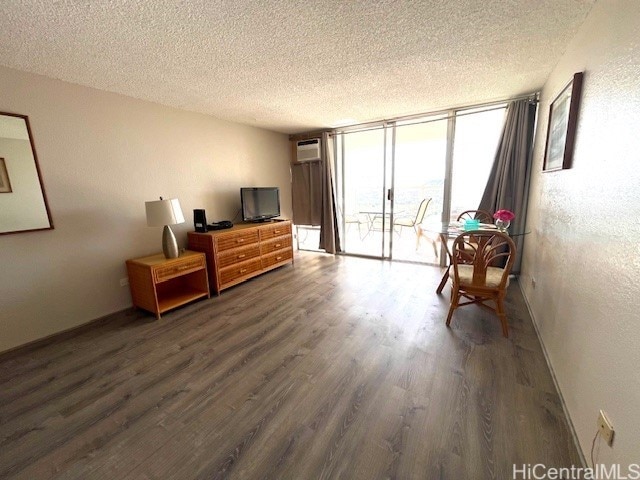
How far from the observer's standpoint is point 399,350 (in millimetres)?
2000

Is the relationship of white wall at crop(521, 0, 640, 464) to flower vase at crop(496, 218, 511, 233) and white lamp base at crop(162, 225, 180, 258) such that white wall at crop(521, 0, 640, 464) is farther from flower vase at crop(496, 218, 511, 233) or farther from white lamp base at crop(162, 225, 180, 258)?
white lamp base at crop(162, 225, 180, 258)

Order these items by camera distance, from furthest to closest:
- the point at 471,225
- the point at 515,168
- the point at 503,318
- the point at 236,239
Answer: the point at 236,239
the point at 515,168
the point at 471,225
the point at 503,318

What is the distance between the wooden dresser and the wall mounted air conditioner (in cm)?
135

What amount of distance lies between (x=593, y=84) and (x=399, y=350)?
200cm

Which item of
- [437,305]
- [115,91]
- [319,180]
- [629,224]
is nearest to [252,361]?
[437,305]

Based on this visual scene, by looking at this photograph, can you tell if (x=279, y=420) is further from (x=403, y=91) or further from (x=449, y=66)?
(x=403, y=91)

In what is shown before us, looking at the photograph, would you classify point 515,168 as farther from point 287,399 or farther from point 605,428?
point 287,399

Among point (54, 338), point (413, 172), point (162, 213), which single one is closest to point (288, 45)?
point (162, 213)

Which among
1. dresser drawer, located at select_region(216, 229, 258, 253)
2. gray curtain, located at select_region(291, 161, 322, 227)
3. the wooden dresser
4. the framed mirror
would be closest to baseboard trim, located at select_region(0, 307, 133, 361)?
the framed mirror

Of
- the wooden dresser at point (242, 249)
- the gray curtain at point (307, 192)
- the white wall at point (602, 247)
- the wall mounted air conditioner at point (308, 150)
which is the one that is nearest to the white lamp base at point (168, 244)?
the wooden dresser at point (242, 249)

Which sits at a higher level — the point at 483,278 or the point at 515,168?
the point at 515,168

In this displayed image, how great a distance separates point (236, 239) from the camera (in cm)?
338

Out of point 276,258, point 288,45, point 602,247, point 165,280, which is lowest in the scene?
point 276,258

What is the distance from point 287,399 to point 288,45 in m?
2.38
